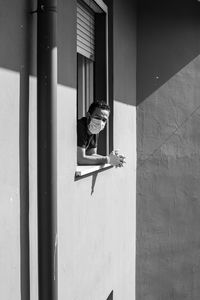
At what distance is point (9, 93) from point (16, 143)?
0.35 metres

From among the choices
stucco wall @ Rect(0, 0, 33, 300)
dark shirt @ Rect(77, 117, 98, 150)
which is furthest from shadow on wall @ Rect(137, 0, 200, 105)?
stucco wall @ Rect(0, 0, 33, 300)

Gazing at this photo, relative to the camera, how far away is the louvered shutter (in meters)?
5.43

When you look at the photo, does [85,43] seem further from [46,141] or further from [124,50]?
[46,141]

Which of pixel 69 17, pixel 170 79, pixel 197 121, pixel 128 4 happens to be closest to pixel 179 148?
pixel 197 121

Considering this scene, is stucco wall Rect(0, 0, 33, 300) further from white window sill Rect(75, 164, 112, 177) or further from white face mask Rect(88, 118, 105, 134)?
white face mask Rect(88, 118, 105, 134)

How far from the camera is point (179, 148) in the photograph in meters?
7.42

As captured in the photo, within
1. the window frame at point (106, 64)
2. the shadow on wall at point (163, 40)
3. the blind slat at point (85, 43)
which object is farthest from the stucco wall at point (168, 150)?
the blind slat at point (85, 43)

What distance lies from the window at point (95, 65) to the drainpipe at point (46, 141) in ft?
7.25

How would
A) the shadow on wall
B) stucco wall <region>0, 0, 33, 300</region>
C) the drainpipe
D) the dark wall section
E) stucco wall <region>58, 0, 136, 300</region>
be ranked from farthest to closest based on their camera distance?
the shadow on wall, the dark wall section, stucco wall <region>58, 0, 136, 300</region>, the drainpipe, stucco wall <region>0, 0, 33, 300</region>

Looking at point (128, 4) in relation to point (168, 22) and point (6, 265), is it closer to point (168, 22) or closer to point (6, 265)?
point (168, 22)

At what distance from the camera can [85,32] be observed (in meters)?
5.66

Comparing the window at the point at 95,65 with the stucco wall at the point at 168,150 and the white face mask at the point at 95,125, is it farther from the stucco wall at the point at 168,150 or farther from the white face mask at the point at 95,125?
the stucco wall at the point at 168,150

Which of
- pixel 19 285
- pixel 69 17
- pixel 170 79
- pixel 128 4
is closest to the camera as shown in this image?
pixel 19 285

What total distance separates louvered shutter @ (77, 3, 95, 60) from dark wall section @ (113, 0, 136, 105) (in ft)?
1.12
